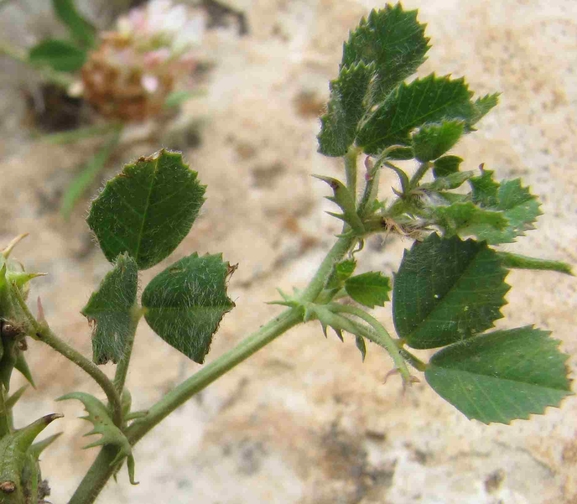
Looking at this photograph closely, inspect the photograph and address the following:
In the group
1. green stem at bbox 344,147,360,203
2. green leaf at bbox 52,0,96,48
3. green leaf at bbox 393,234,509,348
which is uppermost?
green leaf at bbox 52,0,96,48

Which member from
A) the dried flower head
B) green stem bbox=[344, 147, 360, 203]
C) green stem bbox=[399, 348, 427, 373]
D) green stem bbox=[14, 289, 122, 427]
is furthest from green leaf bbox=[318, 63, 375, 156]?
the dried flower head

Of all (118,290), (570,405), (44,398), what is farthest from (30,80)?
(570,405)

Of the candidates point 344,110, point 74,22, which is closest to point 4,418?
point 344,110

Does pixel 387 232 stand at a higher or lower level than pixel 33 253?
lower

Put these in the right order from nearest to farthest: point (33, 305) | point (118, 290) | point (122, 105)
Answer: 1. point (118, 290)
2. point (33, 305)
3. point (122, 105)

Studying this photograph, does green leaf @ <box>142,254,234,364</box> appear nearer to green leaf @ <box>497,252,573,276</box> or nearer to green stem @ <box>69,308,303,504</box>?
green stem @ <box>69,308,303,504</box>

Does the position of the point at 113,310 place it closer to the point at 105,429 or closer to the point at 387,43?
the point at 105,429

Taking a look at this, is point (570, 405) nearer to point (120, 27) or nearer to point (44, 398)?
point (44, 398)
